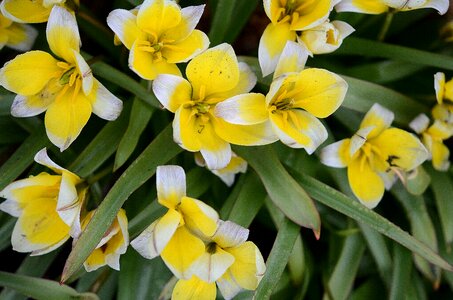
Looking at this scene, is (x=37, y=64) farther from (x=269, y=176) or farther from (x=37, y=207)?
(x=269, y=176)

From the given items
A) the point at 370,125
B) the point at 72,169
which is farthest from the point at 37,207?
the point at 370,125

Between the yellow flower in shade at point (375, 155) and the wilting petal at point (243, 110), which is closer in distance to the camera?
the wilting petal at point (243, 110)

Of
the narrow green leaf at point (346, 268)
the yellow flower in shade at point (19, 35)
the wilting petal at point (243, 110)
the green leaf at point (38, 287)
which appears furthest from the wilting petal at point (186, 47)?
the narrow green leaf at point (346, 268)

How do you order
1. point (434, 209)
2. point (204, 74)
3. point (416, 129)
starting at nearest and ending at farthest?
point (204, 74) < point (416, 129) < point (434, 209)

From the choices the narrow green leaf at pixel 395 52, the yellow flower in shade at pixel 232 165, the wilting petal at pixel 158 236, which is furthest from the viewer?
the narrow green leaf at pixel 395 52

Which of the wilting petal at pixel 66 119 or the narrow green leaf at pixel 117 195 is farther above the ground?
the wilting petal at pixel 66 119

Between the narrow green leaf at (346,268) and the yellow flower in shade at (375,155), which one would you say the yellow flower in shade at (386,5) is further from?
the narrow green leaf at (346,268)
